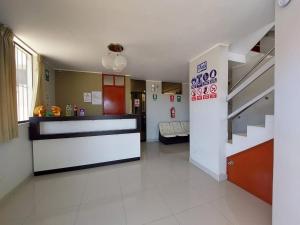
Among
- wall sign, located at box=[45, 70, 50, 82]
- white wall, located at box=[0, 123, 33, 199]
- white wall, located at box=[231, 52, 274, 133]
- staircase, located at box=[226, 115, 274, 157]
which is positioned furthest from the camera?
wall sign, located at box=[45, 70, 50, 82]

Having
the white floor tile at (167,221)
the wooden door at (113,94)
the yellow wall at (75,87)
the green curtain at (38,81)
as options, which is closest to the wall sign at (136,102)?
the wooden door at (113,94)

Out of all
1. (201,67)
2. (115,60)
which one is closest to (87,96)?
(115,60)

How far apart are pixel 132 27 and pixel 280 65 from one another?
1.82 metres

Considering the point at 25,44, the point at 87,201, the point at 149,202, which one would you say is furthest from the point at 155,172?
the point at 25,44

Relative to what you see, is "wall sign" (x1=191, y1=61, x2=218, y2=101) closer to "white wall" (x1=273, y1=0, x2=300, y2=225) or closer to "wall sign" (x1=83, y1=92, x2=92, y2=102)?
"white wall" (x1=273, y1=0, x2=300, y2=225)

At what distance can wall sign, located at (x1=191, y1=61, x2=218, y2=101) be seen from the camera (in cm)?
281

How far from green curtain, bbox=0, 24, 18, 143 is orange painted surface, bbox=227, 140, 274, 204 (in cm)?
352

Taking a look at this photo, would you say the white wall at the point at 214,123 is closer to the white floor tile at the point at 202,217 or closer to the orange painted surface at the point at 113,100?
the white floor tile at the point at 202,217

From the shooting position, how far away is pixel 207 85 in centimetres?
298

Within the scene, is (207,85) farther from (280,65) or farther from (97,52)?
(97,52)

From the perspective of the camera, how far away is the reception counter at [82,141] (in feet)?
9.68

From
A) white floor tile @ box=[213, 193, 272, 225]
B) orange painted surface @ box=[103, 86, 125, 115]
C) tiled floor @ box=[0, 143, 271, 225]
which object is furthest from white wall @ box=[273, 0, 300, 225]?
orange painted surface @ box=[103, 86, 125, 115]

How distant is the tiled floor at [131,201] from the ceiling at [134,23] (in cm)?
245

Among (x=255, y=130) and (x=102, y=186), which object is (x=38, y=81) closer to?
(x=102, y=186)
